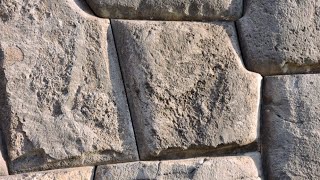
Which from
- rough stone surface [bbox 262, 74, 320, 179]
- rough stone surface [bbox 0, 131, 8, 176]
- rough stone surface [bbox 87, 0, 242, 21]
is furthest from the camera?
rough stone surface [bbox 262, 74, 320, 179]

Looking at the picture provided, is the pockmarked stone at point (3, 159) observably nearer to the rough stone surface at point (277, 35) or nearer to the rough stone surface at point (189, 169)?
the rough stone surface at point (189, 169)

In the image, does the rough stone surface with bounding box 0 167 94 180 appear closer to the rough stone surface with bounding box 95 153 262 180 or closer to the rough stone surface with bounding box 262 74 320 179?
the rough stone surface with bounding box 95 153 262 180

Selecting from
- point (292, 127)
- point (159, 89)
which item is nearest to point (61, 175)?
point (159, 89)

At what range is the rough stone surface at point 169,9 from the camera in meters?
1.53

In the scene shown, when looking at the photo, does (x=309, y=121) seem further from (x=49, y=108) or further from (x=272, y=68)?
(x=49, y=108)

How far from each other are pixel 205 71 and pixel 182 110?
0.43 feet

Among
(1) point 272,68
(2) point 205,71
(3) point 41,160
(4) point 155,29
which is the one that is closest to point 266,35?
(1) point 272,68

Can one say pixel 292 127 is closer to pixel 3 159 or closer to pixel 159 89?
pixel 159 89

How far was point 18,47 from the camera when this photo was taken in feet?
4.66

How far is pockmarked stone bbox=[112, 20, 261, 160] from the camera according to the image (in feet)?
5.03

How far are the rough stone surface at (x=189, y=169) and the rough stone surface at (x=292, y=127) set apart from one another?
8 cm

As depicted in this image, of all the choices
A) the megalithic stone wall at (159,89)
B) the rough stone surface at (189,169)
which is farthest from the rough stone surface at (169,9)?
the rough stone surface at (189,169)

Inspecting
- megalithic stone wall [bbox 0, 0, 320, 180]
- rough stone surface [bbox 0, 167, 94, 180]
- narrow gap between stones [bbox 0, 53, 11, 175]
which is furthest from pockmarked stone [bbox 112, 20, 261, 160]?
narrow gap between stones [bbox 0, 53, 11, 175]

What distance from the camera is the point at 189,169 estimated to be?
1.54 meters
